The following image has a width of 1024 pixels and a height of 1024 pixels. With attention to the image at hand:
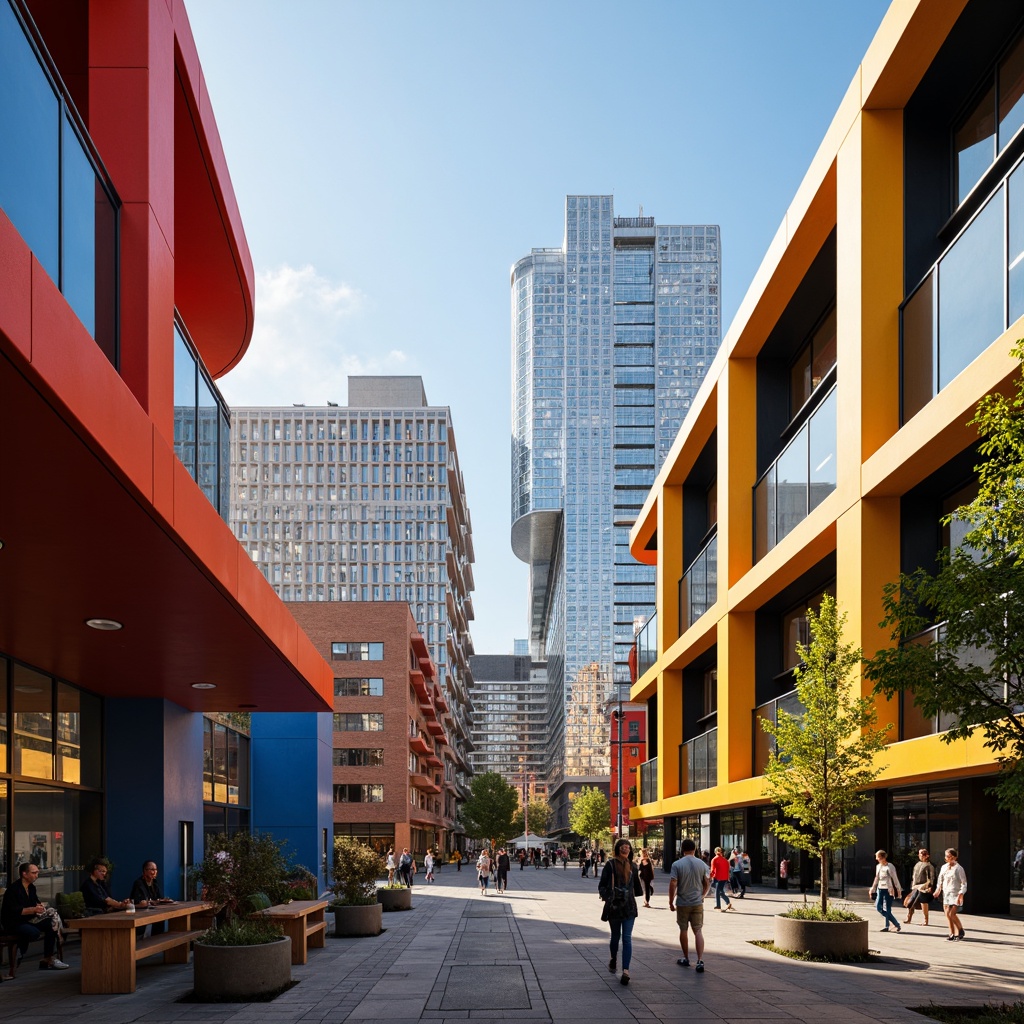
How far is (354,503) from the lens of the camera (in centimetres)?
13462

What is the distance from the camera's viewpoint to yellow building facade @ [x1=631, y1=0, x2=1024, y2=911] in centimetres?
1485

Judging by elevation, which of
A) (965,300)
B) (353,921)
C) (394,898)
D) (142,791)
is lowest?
(394,898)

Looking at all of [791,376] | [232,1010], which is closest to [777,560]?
[791,376]

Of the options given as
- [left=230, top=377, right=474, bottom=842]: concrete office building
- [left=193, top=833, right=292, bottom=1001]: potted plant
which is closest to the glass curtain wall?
[left=193, top=833, right=292, bottom=1001]: potted plant

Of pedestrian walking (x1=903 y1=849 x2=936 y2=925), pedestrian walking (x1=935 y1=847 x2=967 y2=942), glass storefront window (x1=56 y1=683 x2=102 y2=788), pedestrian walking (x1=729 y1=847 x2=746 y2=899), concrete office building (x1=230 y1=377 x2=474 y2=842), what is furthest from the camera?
concrete office building (x1=230 y1=377 x2=474 y2=842)

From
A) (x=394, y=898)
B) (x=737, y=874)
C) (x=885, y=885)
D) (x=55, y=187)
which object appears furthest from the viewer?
(x=737, y=874)

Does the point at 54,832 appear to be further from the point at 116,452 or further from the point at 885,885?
the point at 885,885

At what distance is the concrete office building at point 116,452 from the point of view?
7.69 metres

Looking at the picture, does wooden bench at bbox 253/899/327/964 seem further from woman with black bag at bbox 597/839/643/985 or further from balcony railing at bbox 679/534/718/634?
balcony railing at bbox 679/534/718/634

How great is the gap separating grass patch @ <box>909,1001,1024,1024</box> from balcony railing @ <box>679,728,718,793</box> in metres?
18.5

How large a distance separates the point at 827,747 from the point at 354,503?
121595mm

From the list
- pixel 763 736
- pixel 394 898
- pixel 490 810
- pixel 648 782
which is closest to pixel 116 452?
pixel 763 736

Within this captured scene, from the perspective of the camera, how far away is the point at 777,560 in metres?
22.7

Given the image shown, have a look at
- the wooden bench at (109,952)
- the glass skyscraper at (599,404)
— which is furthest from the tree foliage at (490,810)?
the wooden bench at (109,952)
